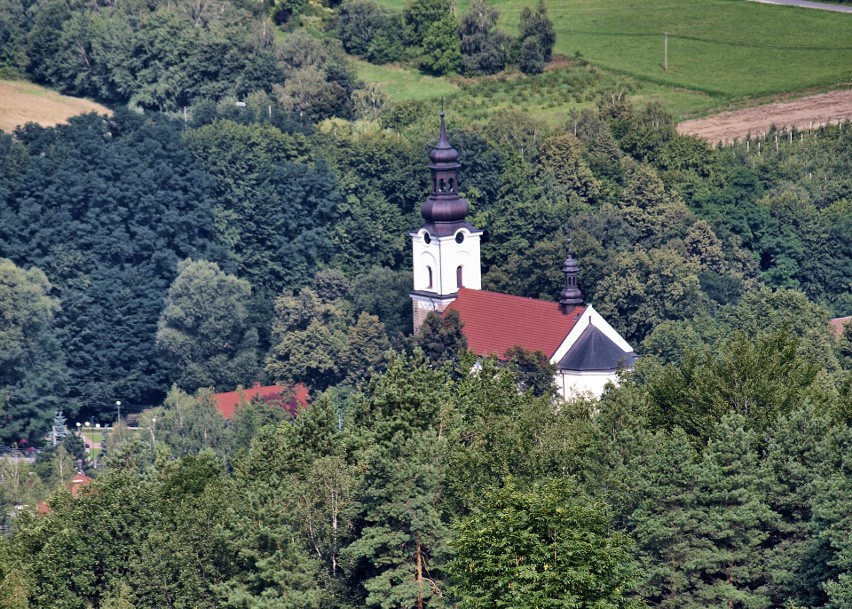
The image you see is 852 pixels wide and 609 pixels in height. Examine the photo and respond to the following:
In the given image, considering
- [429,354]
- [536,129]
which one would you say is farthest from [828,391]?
[536,129]

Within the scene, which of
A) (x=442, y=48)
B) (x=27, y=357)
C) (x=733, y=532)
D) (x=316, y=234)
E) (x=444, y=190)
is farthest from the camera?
(x=442, y=48)

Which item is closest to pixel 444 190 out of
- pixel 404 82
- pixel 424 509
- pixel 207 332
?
pixel 207 332

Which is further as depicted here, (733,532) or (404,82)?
(404,82)

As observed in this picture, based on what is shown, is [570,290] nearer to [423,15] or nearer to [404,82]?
[404,82]

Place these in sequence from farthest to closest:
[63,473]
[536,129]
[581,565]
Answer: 1. [536,129]
2. [63,473]
3. [581,565]

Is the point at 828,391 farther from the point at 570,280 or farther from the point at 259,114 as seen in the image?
the point at 259,114

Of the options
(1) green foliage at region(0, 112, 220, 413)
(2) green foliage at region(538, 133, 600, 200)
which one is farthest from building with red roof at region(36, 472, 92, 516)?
(2) green foliage at region(538, 133, 600, 200)
